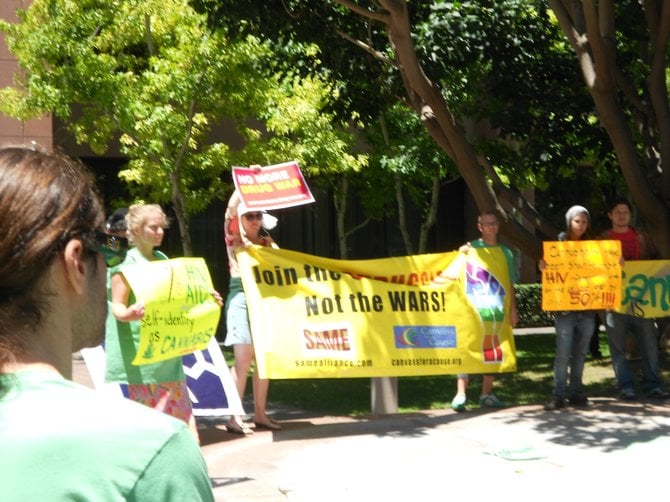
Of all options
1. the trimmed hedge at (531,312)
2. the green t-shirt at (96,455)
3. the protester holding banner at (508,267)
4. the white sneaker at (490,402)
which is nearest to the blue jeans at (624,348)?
the protester holding banner at (508,267)

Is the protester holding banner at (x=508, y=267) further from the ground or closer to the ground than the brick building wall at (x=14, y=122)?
closer to the ground

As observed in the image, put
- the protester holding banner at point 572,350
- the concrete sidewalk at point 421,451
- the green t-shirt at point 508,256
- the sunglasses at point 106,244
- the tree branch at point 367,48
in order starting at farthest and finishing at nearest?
the tree branch at point 367,48, the green t-shirt at point 508,256, the protester holding banner at point 572,350, the concrete sidewalk at point 421,451, the sunglasses at point 106,244

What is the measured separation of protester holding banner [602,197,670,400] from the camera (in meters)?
10.6

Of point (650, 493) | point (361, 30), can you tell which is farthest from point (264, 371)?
point (650, 493)

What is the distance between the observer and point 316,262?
9.88m

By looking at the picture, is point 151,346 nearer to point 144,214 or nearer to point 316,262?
point 144,214

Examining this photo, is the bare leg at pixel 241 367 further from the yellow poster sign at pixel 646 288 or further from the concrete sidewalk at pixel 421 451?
the yellow poster sign at pixel 646 288

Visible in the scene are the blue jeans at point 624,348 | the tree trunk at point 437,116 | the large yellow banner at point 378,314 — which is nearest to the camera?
the large yellow banner at point 378,314

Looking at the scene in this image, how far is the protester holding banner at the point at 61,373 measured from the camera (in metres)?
1.49

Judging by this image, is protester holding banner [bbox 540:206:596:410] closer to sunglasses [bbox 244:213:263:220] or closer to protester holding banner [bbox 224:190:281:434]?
protester holding banner [bbox 224:190:281:434]

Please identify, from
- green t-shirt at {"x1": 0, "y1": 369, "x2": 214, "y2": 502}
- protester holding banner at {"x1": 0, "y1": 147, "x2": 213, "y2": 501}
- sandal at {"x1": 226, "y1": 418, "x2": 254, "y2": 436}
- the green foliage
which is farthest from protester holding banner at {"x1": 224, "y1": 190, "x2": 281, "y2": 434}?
green t-shirt at {"x1": 0, "y1": 369, "x2": 214, "y2": 502}

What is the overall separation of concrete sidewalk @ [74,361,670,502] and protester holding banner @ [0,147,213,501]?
4701 millimetres

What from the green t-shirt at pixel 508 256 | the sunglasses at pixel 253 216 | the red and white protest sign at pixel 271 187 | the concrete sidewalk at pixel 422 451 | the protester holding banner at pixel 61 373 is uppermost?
the red and white protest sign at pixel 271 187

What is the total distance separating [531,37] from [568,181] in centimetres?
688
